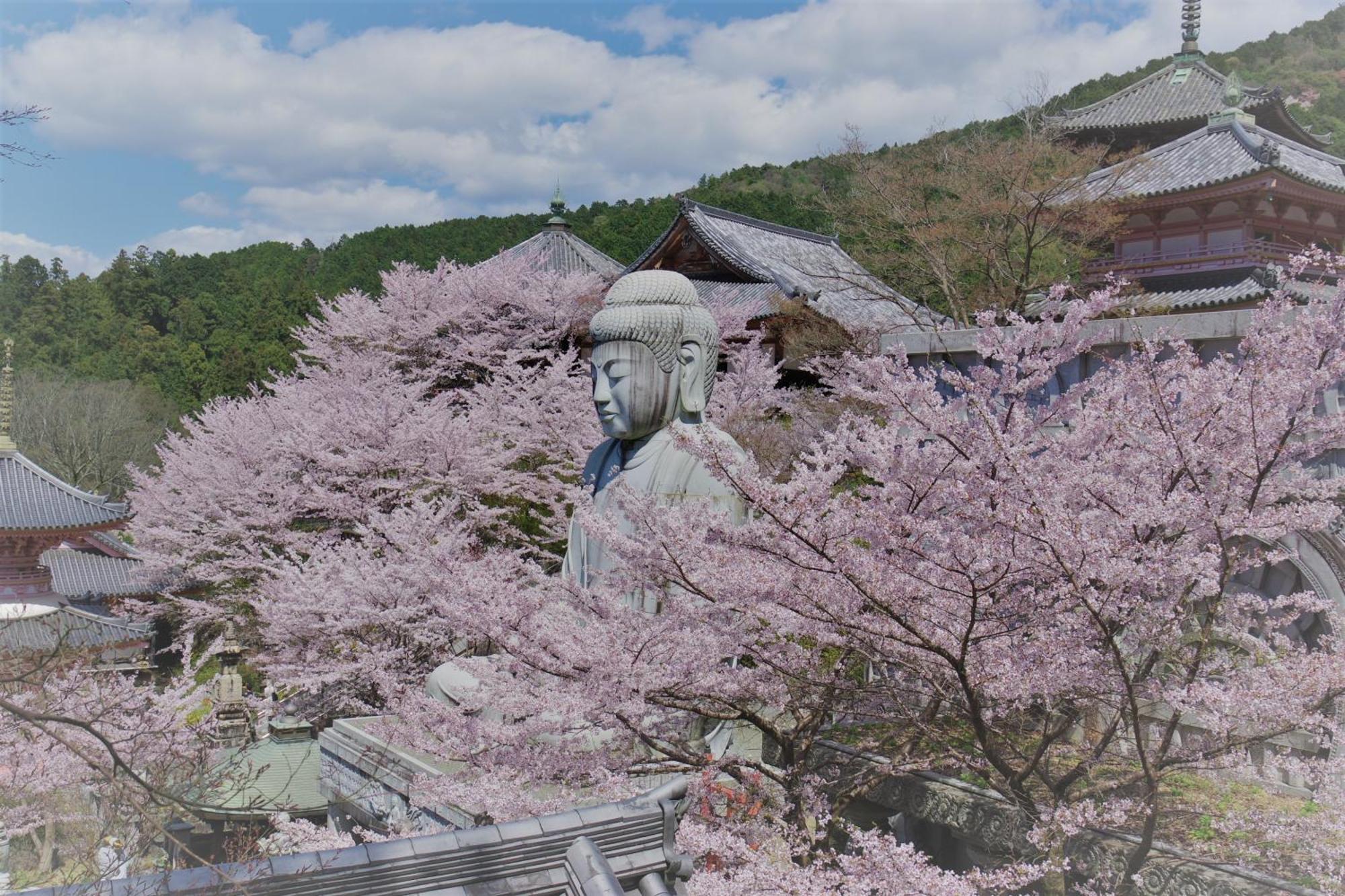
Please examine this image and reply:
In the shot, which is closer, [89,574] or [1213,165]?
[1213,165]

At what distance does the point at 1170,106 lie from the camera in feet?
68.8

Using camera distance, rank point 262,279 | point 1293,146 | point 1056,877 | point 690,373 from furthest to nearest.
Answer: point 262,279
point 1293,146
point 690,373
point 1056,877

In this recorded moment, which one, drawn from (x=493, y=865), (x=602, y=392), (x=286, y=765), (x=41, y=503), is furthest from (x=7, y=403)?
(x=493, y=865)

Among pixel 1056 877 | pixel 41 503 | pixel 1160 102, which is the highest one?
pixel 1160 102

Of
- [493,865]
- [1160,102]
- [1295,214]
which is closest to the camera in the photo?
[493,865]

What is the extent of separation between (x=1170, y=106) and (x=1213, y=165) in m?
6.83

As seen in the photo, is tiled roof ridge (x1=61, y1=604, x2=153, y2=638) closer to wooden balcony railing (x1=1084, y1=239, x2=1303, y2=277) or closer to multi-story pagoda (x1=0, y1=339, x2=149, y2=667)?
multi-story pagoda (x1=0, y1=339, x2=149, y2=667)

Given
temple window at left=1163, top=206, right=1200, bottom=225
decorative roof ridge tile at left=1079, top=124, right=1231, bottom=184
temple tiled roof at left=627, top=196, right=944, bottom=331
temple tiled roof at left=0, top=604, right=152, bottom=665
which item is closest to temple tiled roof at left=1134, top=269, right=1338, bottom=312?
temple window at left=1163, top=206, right=1200, bottom=225

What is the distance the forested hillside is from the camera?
32.3m

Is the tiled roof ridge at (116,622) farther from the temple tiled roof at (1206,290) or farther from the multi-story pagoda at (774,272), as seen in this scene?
the temple tiled roof at (1206,290)

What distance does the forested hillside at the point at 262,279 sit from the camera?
3228 centimetres

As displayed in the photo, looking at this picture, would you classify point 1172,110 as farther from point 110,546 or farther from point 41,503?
point 110,546

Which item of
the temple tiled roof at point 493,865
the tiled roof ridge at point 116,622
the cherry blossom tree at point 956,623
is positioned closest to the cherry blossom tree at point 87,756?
the temple tiled roof at point 493,865

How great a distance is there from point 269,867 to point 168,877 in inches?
10.9
